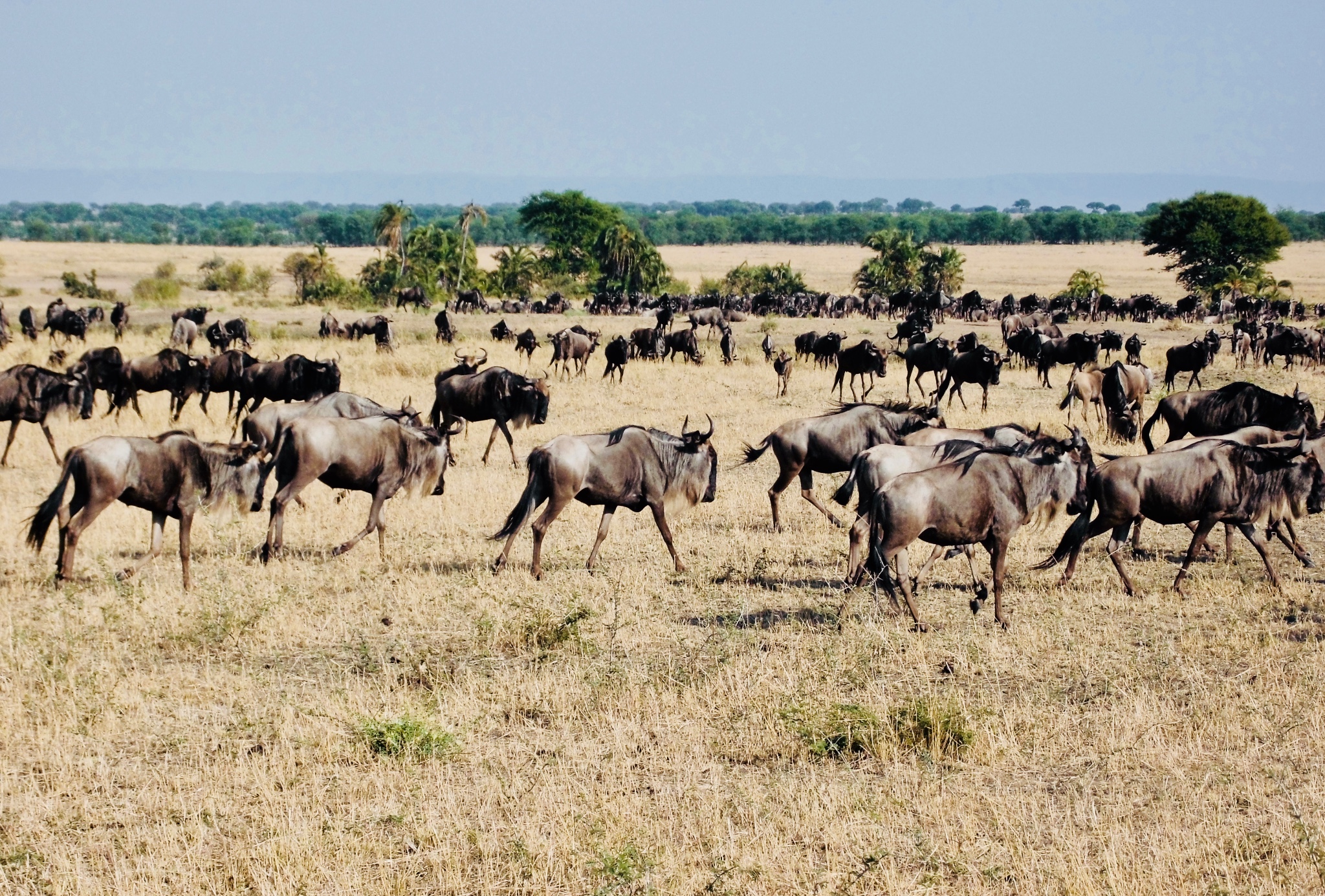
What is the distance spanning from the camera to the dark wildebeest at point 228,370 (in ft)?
65.9

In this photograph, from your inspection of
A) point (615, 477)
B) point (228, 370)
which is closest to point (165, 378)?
point (228, 370)

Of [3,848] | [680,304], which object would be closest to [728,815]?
[3,848]

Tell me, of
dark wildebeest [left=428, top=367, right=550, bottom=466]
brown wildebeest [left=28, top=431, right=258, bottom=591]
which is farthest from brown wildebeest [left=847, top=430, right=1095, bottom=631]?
dark wildebeest [left=428, top=367, right=550, bottom=466]

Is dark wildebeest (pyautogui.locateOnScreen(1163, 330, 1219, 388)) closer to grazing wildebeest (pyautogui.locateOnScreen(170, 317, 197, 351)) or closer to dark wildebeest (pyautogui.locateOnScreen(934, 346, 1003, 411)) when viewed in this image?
dark wildebeest (pyautogui.locateOnScreen(934, 346, 1003, 411))

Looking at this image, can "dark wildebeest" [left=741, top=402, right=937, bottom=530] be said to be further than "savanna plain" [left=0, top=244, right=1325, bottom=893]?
Yes

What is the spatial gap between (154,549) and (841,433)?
6350 mm

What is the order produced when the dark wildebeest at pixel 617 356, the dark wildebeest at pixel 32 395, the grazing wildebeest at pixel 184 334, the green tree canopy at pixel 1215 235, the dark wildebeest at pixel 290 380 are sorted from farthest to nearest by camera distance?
1. the green tree canopy at pixel 1215 235
2. the grazing wildebeest at pixel 184 334
3. the dark wildebeest at pixel 617 356
4. the dark wildebeest at pixel 290 380
5. the dark wildebeest at pixel 32 395

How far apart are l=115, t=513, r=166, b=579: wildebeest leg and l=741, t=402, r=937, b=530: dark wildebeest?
17.5ft

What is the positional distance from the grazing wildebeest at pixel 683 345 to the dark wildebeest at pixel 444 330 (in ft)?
21.3

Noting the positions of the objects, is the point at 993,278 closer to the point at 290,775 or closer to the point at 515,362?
the point at 515,362

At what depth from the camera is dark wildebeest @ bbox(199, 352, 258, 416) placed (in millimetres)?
20094

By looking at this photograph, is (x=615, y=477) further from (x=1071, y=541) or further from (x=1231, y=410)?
(x=1231, y=410)

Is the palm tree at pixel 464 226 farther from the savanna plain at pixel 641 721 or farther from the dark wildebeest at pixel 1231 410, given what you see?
the savanna plain at pixel 641 721

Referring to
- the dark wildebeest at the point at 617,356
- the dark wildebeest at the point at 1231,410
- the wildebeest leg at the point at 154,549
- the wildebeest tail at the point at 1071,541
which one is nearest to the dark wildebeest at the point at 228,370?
the wildebeest leg at the point at 154,549
